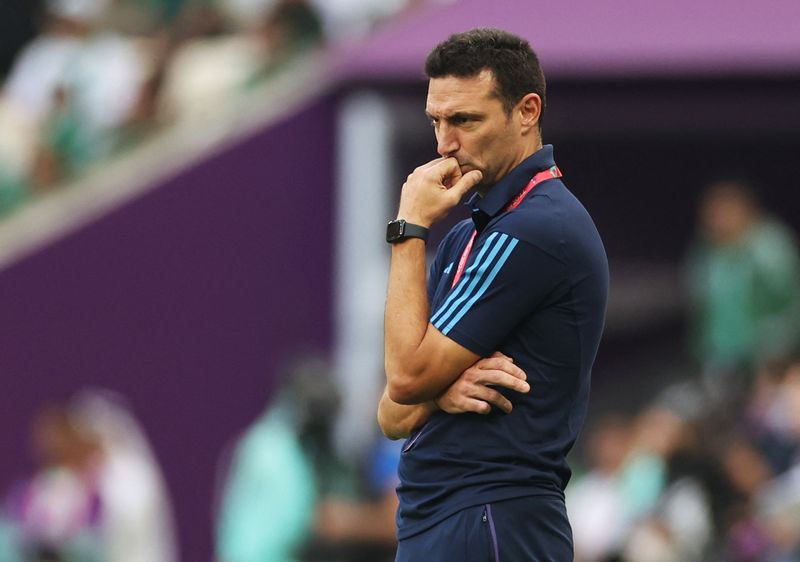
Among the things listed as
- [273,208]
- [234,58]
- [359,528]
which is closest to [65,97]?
[234,58]

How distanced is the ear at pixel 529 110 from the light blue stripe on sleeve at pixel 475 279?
28cm

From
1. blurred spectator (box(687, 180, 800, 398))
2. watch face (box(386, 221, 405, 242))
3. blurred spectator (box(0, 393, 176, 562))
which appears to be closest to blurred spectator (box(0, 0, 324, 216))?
blurred spectator (box(0, 393, 176, 562))

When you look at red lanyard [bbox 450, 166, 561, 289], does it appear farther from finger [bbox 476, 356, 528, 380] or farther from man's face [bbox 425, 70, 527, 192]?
finger [bbox 476, 356, 528, 380]

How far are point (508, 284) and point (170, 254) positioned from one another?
7.46m

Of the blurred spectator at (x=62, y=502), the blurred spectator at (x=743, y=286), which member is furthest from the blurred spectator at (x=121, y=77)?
the blurred spectator at (x=743, y=286)

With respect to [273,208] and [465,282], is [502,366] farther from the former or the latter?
[273,208]

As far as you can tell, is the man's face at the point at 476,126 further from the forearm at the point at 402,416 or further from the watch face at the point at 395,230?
the forearm at the point at 402,416

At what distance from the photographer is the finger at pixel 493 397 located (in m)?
3.74

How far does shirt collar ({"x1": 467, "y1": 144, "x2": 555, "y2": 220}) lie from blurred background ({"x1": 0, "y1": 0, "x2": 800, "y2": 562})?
17.9ft

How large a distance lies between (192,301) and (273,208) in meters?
0.77

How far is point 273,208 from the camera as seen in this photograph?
11195mm

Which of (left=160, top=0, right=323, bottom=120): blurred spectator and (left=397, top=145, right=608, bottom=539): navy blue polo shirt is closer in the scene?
(left=397, top=145, right=608, bottom=539): navy blue polo shirt

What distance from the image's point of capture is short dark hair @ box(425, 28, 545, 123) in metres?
3.85

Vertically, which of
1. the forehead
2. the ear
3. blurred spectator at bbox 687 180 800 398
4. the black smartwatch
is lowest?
blurred spectator at bbox 687 180 800 398
